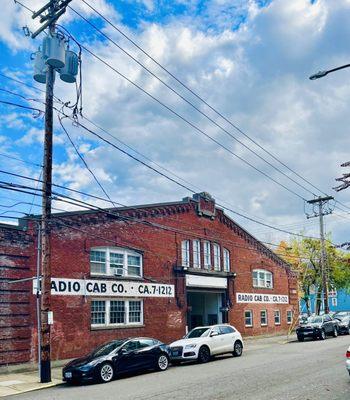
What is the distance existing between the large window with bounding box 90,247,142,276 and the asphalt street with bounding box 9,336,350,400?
303 inches

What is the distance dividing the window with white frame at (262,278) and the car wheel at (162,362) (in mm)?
19358

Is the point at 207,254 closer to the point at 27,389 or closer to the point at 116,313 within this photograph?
the point at 116,313

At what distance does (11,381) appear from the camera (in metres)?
17.6

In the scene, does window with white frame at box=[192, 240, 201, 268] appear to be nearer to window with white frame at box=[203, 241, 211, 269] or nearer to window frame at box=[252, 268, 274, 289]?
window with white frame at box=[203, 241, 211, 269]

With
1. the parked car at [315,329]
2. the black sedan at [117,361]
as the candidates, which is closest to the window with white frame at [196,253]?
the parked car at [315,329]

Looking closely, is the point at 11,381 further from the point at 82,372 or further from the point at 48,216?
the point at 48,216

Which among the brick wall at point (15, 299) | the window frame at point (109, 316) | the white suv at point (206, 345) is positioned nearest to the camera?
the brick wall at point (15, 299)

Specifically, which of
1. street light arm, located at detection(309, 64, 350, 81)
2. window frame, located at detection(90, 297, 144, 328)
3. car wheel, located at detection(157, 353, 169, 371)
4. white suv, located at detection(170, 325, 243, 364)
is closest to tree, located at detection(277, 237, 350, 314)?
window frame, located at detection(90, 297, 144, 328)

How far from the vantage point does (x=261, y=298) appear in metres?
37.7

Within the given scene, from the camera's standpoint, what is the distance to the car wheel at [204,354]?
66.8 feet

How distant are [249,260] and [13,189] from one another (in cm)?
2482

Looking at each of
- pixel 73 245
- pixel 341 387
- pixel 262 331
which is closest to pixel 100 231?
pixel 73 245

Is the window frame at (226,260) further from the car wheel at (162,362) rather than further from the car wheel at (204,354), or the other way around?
the car wheel at (162,362)

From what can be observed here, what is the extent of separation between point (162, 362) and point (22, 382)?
200 inches
